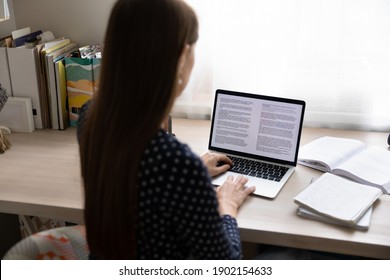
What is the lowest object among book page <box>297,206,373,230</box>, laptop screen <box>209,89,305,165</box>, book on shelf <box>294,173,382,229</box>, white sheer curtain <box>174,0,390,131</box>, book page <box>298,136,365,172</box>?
book page <box>297,206,373,230</box>

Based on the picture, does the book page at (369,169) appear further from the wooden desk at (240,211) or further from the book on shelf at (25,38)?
the book on shelf at (25,38)

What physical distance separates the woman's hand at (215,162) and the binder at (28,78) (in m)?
0.66

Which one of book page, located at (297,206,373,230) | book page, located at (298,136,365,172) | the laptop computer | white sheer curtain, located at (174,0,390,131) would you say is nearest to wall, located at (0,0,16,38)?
white sheer curtain, located at (174,0,390,131)

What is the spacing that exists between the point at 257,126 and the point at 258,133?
2cm

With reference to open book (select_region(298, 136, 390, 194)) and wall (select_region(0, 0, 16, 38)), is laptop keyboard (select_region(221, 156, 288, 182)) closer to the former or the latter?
open book (select_region(298, 136, 390, 194))

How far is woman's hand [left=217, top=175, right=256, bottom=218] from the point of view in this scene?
1.17m

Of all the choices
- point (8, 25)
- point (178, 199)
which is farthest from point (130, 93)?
point (8, 25)

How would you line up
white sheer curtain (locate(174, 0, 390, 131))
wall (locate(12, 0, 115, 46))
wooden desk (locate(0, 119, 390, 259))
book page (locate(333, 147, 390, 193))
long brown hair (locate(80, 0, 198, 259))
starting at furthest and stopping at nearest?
1. wall (locate(12, 0, 115, 46))
2. white sheer curtain (locate(174, 0, 390, 131))
3. book page (locate(333, 147, 390, 193))
4. wooden desk (locate(0, 119, 390, 259))
5. long brown hair (locate(80, 0, 198, 259))

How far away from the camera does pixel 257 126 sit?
146 cm

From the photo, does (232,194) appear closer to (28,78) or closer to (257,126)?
(257,126)

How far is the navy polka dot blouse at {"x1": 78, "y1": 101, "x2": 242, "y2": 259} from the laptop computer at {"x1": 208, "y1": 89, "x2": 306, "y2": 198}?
0.47m

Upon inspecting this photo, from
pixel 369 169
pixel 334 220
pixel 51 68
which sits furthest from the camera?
pixel 51 68

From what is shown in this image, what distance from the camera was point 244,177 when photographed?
133 cm
